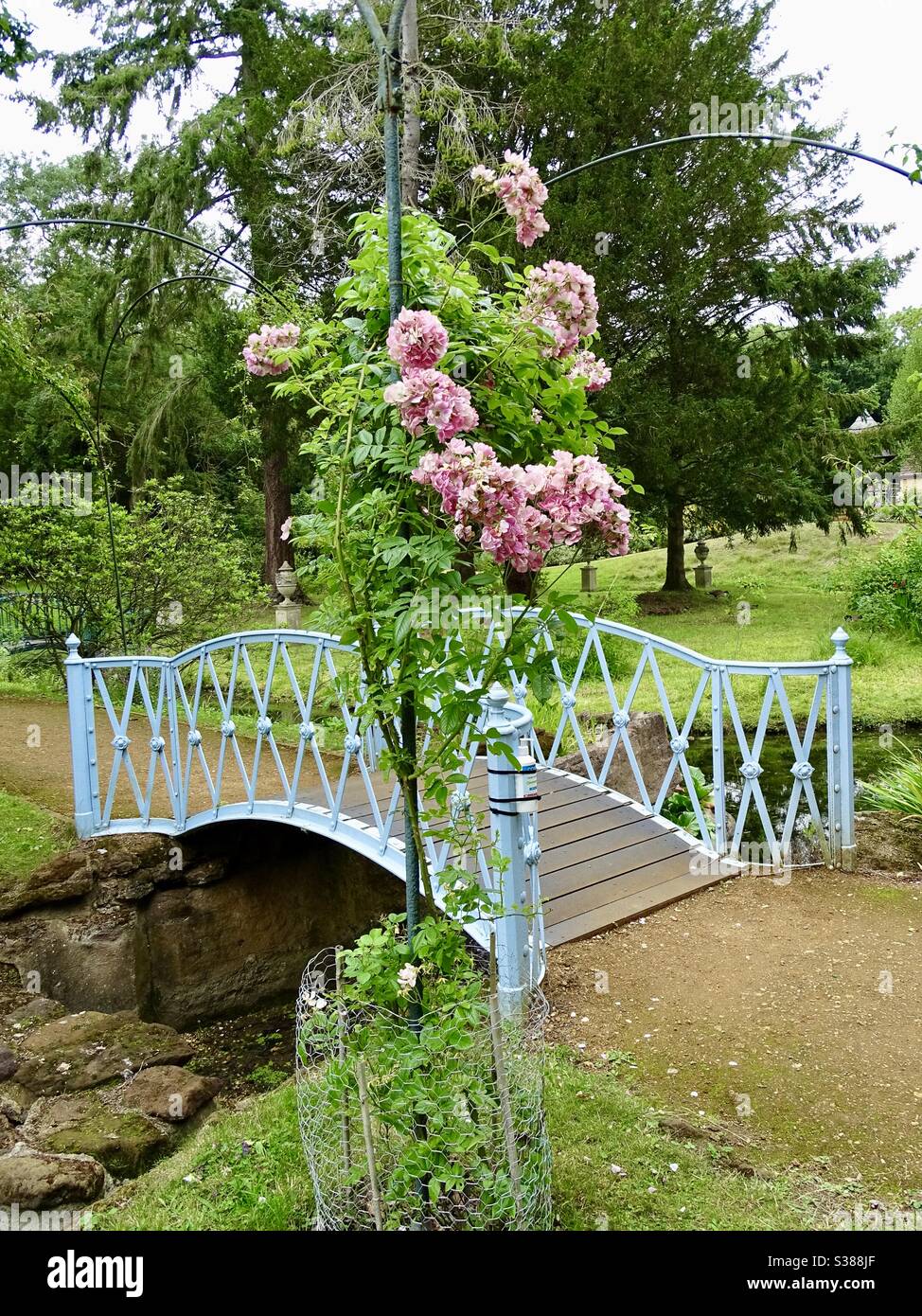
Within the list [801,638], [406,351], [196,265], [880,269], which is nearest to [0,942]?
[406,351]

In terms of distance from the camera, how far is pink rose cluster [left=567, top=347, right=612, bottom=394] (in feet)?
8.58

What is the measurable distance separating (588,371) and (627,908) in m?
3.11

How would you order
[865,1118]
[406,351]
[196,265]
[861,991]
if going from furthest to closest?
1. [196,265]
2. [861,991]
3. [865,1118]
4. [406,351]

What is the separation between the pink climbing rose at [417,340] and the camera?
215cm

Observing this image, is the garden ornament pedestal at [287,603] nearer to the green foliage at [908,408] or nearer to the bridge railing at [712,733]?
the bridge railing at [712,733]

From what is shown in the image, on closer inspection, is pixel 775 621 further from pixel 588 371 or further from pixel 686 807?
pixel 588 371

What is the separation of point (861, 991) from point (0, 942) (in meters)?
4.70

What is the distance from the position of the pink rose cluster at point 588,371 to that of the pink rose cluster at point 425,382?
1.73 feet

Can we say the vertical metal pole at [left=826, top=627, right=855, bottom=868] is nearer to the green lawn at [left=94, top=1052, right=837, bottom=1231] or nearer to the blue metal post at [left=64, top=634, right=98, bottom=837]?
the green lawn at [left=94, top=1052, right=837, bottom=1231]

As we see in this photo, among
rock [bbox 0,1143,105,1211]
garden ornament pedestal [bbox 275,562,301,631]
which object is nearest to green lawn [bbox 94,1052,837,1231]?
rock [bbox 0,1143,105,1211]

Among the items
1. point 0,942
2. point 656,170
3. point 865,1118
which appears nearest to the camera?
point 865,1118

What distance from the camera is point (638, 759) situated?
7.17 metres

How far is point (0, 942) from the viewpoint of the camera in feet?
19.5
